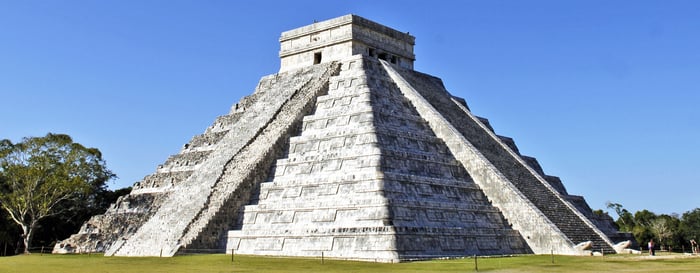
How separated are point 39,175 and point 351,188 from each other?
18.7 meters

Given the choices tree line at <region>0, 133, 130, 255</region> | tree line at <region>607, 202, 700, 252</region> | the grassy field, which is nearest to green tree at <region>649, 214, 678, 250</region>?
tree line at <region>607, 202, 700, 252</region>

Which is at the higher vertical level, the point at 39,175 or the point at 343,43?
the point at 343,43

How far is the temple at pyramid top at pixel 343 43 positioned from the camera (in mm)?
31766

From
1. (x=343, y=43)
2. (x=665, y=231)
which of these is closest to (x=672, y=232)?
(x=665, y=231)

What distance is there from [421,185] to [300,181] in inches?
152

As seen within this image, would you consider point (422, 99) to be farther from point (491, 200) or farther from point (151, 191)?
point (151, 191)

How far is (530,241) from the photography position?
22531 mm

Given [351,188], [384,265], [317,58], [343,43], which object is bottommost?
[384,265]

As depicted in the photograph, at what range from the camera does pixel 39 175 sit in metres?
33.3

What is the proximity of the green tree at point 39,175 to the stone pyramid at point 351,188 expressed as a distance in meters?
5.79

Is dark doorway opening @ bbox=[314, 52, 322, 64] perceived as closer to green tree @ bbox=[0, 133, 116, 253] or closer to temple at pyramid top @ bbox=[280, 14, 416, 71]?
temple at pyramid top @ bbox=[280, 14, 416, 71]

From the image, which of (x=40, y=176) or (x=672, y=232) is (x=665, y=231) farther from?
(x=40, y=176)

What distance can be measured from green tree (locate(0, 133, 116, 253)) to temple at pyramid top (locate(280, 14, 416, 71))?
11.0 metres

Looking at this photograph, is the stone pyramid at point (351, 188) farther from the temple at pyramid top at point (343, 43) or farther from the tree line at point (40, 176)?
the tree line at point (40, 176)
